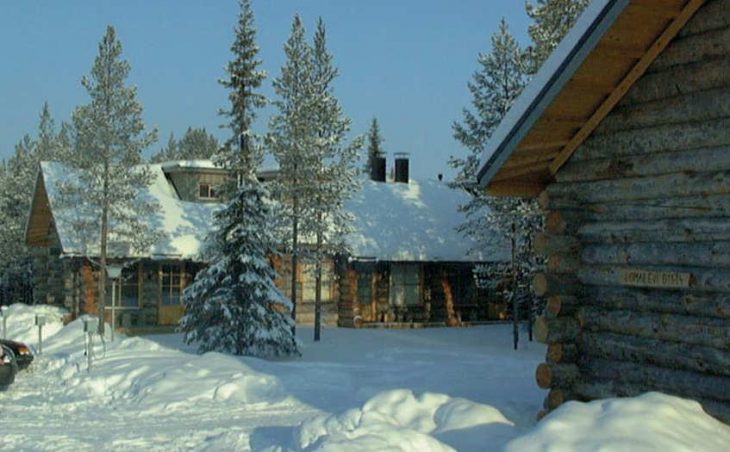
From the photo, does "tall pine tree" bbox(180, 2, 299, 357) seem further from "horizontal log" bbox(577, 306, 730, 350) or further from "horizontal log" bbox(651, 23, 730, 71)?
"horizontal log" bbox(651, 23, 730, 71)

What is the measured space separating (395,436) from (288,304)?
1453 centimetres

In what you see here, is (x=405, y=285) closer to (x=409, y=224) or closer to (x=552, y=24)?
(x=409, y=224)

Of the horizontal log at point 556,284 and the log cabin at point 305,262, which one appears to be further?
the log cabin at point 305,262

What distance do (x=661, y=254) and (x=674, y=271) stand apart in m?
0.27

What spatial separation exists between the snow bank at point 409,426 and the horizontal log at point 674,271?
2.02 meters

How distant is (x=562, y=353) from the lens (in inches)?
407

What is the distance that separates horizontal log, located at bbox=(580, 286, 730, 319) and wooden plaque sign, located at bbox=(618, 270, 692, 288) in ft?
A: 0.37

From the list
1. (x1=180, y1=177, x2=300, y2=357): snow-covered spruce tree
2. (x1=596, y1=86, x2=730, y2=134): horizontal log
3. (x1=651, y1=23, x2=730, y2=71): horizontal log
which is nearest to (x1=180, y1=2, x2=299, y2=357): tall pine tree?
(x1=180, y1=177, x2=300, y2=357): snow-covered spruce tree

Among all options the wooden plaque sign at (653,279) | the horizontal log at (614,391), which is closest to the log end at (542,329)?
the horizontal log at (614,391)

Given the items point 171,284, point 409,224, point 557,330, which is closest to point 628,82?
point 557,330

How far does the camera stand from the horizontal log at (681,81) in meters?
8.85

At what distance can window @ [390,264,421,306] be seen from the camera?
34031 millimetres

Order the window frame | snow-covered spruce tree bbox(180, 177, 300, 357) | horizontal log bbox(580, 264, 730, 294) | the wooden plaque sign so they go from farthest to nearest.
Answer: the window frame → snow-covered spruce tree bbox(180, 177, 300, 357) → the wooden plaque sign → horizontal log bbox(580, 264, 730, 294)

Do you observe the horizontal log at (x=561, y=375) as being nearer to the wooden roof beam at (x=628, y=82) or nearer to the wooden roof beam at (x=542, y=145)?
the wooden roof beam at (x=628, y=82)
